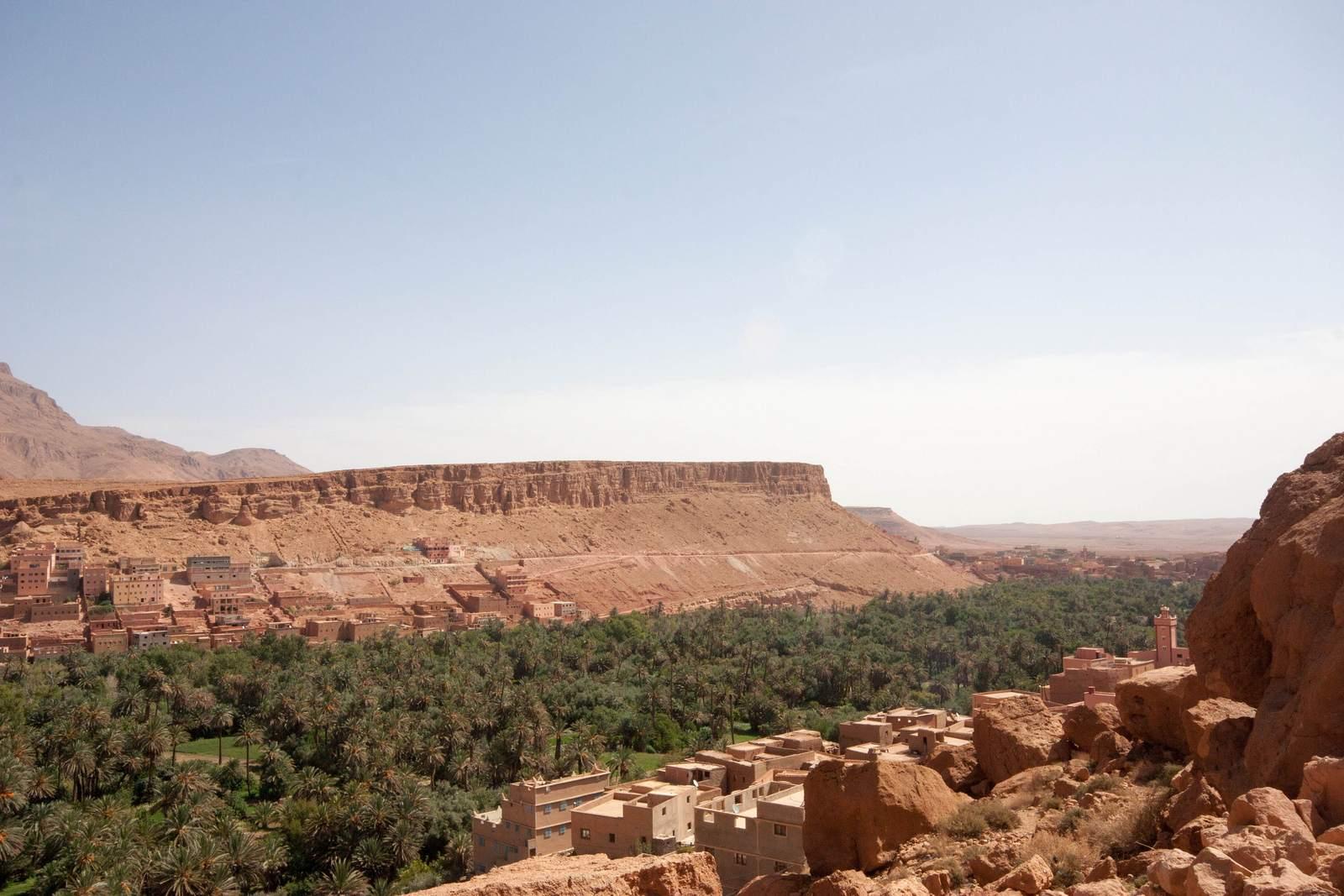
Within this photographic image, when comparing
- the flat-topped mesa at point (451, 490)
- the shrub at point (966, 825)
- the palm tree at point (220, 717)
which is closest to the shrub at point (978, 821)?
the shrub at point (966, 825)

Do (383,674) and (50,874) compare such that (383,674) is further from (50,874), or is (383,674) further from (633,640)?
(50,874)

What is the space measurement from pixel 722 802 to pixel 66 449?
171m

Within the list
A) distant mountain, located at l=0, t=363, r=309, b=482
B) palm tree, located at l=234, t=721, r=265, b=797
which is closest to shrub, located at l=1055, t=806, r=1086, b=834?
palm tree, located at l=234, t=721, r=265, b=797

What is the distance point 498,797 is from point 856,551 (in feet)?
245

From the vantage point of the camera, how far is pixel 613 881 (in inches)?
257

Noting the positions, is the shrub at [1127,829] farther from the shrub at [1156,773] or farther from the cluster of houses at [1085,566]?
the cluster of houses at [1085,566]

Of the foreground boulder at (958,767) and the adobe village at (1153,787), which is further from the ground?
the adobe village at (1153,787)

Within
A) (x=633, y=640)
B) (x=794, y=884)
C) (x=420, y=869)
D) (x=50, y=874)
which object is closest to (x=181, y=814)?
(x=50, y=874)

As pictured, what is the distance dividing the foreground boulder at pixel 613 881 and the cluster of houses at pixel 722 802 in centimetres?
977

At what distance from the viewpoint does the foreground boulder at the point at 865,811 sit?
27.5ft

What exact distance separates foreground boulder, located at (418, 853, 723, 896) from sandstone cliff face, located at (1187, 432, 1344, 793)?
3497mm

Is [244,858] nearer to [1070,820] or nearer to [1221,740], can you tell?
[1070,820]

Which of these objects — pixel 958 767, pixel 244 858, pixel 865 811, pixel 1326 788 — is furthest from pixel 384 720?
pixel 1326 788

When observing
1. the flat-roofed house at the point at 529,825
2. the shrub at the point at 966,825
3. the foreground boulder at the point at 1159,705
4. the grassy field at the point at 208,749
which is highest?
the foreground boulder at the point at 1159,705
